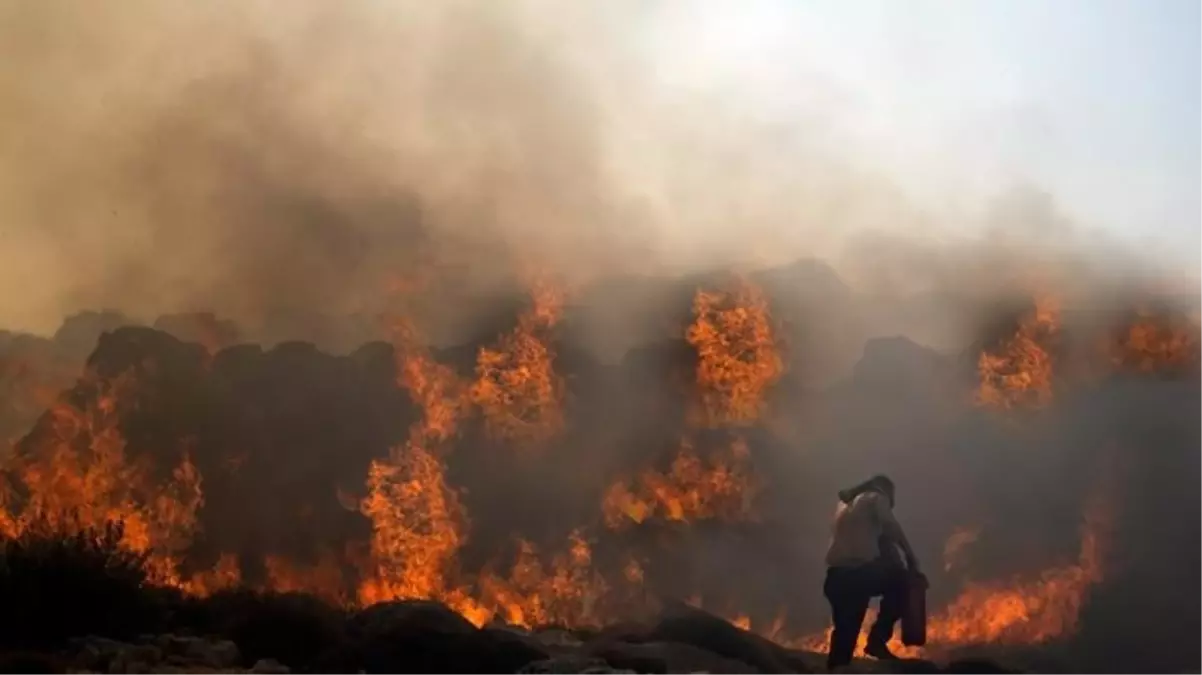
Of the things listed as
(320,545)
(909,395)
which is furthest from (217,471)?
(909,395)

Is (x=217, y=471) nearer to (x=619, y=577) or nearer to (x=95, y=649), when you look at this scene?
(x=619, y=577)

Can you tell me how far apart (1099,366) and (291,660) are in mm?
15155

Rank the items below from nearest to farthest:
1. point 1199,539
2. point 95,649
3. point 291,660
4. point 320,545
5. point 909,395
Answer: point 95,649
point 291,660
point 1199,539
point 320,545
point 909,395

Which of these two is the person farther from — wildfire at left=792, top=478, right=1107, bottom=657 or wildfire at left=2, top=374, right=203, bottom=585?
wildfire at left=2, top=374, right=203, bottom=585

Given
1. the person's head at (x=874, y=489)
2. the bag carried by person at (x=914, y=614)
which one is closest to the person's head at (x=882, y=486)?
the person's head at (x=874, y=489)

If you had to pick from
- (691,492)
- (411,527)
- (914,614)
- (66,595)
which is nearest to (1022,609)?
(691,492)

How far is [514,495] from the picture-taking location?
18.0 meters

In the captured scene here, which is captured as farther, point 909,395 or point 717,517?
point 909,395

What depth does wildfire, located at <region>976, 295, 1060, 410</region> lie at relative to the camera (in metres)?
17.1

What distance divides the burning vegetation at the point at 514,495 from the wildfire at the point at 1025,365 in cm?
3

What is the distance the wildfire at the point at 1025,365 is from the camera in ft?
56.2

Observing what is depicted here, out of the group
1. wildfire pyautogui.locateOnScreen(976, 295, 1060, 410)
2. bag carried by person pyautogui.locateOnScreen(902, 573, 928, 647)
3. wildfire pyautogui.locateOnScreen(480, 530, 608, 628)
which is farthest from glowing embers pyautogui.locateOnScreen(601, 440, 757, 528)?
bag carried by person pyautogui.locateOnScreen(902, 573, 928, 647)

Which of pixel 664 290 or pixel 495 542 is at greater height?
pixel 664 290

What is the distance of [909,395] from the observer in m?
18.9
